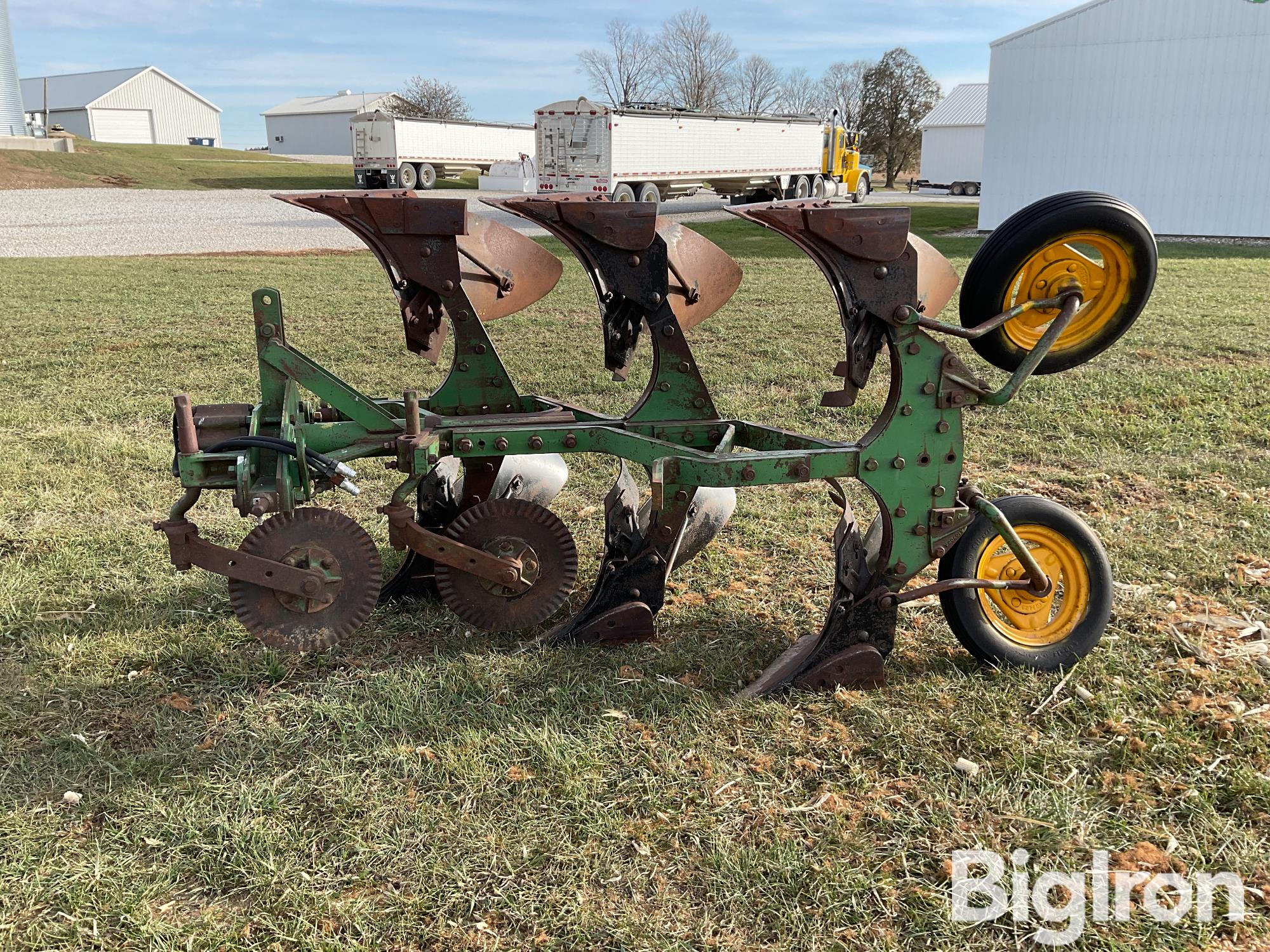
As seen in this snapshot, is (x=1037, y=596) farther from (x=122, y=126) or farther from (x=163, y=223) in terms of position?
(x=122, y=126)

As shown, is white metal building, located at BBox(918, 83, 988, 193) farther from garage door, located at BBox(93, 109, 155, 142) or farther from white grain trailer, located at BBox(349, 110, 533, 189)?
garage door, located at BBox(93, 109, 155, 142)

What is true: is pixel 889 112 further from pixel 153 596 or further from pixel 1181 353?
pixel 153 596

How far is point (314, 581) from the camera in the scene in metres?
3.23

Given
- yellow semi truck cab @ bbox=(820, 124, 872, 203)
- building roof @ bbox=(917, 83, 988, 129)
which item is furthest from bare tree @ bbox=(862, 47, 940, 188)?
yellow semi truck cab @ bbox=(820, 124, 872, 203)

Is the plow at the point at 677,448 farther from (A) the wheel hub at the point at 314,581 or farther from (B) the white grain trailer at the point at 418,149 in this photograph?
(B) the white grain trailer at the point at 418,149

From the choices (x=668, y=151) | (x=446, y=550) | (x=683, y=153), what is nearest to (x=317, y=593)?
(x=446, y=550)

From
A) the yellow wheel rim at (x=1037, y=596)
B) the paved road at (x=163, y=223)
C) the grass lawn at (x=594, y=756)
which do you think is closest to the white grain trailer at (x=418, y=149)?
the paved road at (x=163, y=223)

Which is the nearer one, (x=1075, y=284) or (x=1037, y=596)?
(x=1075, y=284)

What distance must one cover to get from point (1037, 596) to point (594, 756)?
1633mm

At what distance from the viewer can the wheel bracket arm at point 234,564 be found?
125 inches

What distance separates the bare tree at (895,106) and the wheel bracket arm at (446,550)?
57.9 metres

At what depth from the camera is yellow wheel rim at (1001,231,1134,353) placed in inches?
128

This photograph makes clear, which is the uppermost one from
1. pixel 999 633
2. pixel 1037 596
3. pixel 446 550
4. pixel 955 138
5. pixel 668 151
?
pixel 955 138

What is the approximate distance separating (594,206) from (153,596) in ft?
8.09
